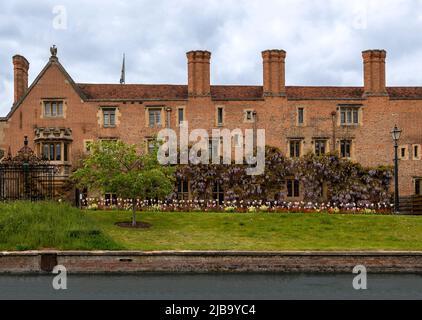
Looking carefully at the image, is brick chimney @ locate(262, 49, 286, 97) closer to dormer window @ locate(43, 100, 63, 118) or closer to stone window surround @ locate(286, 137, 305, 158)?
stone window surround @ locate(286, 137, 305, 158)

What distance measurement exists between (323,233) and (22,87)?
28.2m

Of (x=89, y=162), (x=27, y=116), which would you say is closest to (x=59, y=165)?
(x=27, y=116)

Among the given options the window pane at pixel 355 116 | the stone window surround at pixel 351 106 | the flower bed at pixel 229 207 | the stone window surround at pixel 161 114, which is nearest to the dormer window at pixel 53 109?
the stone window surround at pixel 161 114

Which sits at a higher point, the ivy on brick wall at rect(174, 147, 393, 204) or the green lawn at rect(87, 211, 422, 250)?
the ivy on brick wall at rect(174, 147, 393, 204)

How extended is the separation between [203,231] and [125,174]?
4.26 metres

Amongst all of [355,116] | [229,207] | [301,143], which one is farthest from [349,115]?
[229,207]

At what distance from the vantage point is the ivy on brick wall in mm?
43531

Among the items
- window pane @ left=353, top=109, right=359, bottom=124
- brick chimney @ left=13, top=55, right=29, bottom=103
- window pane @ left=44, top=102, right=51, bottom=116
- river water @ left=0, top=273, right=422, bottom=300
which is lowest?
river water @ left=0, top=273, right=422, bottom=300

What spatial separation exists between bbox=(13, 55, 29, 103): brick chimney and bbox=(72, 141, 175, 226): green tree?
19.0 metres

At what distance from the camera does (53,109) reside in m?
45.0

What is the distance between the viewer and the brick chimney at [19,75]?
153 feet

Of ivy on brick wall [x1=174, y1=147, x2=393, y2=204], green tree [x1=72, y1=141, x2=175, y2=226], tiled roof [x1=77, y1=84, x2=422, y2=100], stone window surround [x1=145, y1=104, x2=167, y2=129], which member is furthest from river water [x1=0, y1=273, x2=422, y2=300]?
tiled roof [x1=77, y1=84, x2=422, y2=100]

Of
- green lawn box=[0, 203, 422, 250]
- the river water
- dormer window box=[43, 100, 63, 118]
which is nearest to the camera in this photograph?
the river water

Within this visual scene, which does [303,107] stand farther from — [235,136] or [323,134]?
[235,136]
